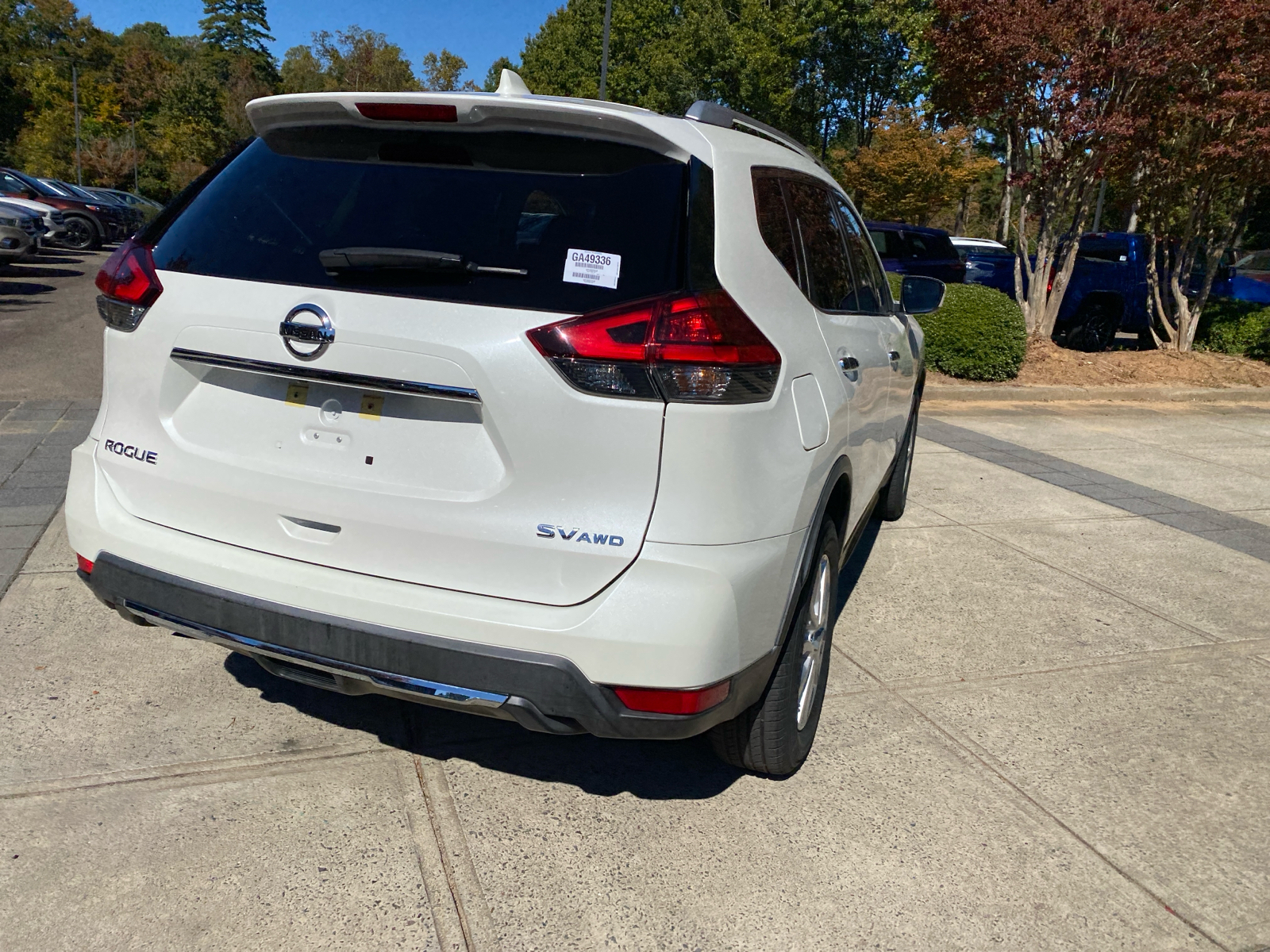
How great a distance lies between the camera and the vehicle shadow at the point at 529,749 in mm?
3084

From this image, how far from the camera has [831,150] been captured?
36594 mm

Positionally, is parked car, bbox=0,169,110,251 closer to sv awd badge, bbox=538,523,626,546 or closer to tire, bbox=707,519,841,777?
tire, bbox=707,519,841,777

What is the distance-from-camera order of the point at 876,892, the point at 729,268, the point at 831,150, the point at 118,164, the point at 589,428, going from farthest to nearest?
the point at 118,164
the point at 831,150
the point at 876,892
the point at 729,268
the point at 589,428

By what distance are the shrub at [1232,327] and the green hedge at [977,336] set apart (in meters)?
5.05

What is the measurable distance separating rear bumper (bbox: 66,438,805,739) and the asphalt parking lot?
19.3 inches

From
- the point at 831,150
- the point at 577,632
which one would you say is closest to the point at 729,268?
the point at 577,632

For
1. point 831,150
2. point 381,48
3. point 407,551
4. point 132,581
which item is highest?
point 381,48

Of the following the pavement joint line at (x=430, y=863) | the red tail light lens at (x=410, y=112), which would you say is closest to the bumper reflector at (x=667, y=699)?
the pavement joint line at (x=430, y=863)

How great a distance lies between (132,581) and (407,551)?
78 centimetres

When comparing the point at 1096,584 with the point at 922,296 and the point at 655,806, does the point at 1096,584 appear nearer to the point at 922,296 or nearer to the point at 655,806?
the point at 922,296

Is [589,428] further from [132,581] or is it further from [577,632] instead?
[132,581]

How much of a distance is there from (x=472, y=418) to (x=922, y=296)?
3.19 metres

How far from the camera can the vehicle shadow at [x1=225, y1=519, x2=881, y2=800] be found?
3.08 m

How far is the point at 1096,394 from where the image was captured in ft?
38.7
